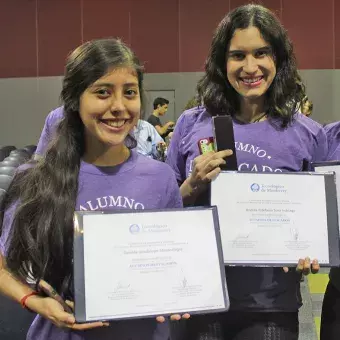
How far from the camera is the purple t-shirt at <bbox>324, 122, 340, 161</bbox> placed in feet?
5.60

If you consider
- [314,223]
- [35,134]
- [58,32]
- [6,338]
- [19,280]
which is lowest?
[6,338]

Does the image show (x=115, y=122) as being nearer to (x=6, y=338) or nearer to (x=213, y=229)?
(x=213, y=229)

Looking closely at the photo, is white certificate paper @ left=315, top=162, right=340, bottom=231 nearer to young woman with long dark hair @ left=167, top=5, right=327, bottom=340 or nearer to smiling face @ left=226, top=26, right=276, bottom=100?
young woman with long dark hair @ left=167, top=5, right=327, bottom=340

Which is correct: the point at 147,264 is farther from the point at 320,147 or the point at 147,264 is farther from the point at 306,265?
the point at 320,147

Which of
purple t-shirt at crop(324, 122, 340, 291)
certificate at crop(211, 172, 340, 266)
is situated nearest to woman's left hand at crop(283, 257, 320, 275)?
certificate at crop(211, 172, 340, 266)

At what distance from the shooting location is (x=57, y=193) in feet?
4.18

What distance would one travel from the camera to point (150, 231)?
4.01 feet

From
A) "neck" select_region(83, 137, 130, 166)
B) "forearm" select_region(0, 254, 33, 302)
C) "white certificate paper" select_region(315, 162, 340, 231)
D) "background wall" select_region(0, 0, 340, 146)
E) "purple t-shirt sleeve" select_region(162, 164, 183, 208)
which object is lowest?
"forearm" select_region(0, 254, 33, 302)

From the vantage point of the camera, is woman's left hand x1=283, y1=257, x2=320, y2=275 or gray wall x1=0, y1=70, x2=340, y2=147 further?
gray wall x1=0, y1=70, x2=340, y2=147

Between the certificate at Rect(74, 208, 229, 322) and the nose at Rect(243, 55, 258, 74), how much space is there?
0.51 meters

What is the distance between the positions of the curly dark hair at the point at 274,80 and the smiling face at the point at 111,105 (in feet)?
1.48

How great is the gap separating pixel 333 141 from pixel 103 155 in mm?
828

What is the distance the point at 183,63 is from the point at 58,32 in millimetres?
2537

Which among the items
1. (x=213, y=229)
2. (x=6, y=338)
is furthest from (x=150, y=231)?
(x=6, y=338)
